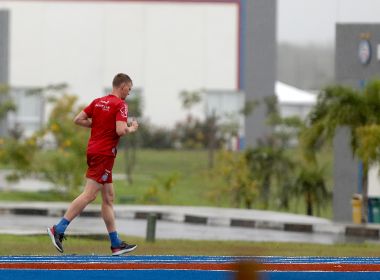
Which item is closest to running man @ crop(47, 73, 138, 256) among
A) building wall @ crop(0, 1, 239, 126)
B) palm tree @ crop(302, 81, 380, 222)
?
palm tree @ crop(302, 81, 380, 222)

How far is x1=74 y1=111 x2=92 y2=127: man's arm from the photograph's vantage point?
12070 mm

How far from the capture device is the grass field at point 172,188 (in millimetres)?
33031

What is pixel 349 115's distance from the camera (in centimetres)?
2528

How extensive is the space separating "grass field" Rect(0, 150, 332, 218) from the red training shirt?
1934 cm

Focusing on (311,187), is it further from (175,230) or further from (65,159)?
(175,230)

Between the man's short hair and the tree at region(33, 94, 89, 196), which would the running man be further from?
the tree at region(33, 94, 89, 196)

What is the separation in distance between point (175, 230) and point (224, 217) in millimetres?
3139

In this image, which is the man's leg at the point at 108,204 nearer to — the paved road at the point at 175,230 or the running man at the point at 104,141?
the running man at the point at 104,141

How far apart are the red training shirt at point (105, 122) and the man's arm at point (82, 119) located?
51mm

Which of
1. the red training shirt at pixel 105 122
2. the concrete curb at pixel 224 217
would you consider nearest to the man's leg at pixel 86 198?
the red training shirt at pixel 105 122

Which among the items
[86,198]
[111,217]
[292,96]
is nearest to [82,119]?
[86,198]

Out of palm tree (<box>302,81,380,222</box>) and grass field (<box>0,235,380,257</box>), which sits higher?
palm tree (<box>302,81,380,222</box>)

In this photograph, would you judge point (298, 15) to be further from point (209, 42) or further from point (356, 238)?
point (356, 238)

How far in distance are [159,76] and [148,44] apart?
169cm
